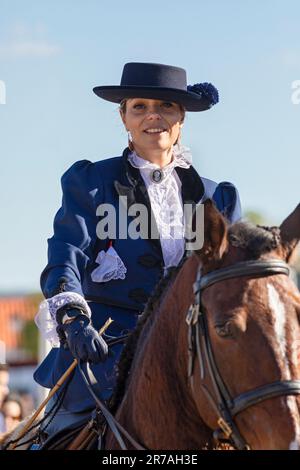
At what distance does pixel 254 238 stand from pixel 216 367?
59 centimetres

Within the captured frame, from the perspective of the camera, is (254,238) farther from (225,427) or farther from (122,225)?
(122,225)

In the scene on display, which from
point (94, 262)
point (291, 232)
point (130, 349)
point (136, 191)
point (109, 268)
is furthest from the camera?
point (136, 191)

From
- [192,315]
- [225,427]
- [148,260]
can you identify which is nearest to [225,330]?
[192,315]

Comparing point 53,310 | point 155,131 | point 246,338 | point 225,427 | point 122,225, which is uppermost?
point 155,131

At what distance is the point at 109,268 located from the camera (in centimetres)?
558

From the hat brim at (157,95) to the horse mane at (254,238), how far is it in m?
1.66

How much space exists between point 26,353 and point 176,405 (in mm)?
59718

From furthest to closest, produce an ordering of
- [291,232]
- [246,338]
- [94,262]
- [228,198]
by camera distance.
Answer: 1. [228,198]
2. [94,262]
3. [291,232]
4. [246,338]

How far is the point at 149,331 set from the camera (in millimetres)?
4883

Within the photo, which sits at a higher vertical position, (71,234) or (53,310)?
(71,234)

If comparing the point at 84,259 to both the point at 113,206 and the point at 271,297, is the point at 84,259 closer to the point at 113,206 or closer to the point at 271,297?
the point at 113,206

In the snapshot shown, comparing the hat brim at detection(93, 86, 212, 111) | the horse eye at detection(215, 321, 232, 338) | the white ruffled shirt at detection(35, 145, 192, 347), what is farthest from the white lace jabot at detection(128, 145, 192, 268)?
the horse eye at detection(215, 321, 232, 338)

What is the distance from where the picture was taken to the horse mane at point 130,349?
493 centimetres

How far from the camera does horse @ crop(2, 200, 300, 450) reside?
413 cm
